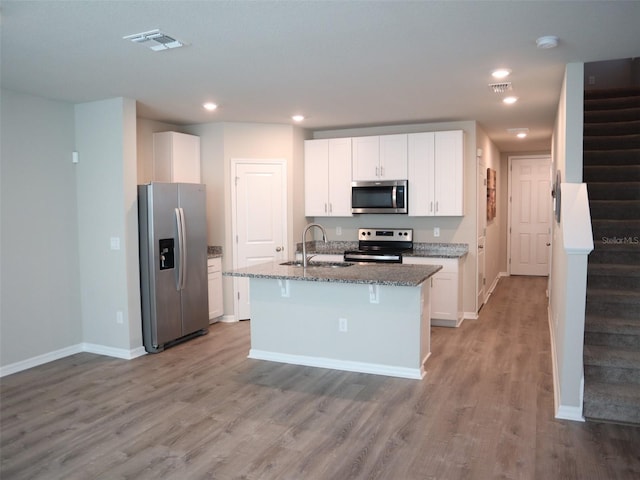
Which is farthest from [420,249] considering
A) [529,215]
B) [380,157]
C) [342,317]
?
[529,215]

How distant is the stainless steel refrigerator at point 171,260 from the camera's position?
4926 mm

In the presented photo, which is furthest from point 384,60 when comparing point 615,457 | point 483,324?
point 483,324

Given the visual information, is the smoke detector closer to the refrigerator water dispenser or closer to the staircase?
the refrigerator water dispenser

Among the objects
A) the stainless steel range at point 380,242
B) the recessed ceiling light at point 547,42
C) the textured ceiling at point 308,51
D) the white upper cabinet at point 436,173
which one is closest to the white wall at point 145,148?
the textured ceiling at point 308,51

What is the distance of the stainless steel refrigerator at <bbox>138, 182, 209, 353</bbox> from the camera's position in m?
4.93

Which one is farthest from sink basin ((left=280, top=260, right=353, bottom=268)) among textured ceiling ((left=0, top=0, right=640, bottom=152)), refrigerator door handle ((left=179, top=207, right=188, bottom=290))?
textured ceiling ((left=0, top=0, right=640, bottom=152))

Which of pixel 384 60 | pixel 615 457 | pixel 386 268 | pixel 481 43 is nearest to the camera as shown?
pixel 615 457

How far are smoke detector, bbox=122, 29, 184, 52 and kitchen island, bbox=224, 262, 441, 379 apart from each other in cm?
196

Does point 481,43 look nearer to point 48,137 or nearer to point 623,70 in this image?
point 48,137

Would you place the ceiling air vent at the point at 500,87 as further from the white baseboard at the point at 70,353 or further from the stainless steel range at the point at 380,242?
the white baseboard at the point at 70,353

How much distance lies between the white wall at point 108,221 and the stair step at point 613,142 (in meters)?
4.81

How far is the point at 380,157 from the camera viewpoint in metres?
6.25

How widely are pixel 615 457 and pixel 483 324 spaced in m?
3.19

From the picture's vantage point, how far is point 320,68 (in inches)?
147
